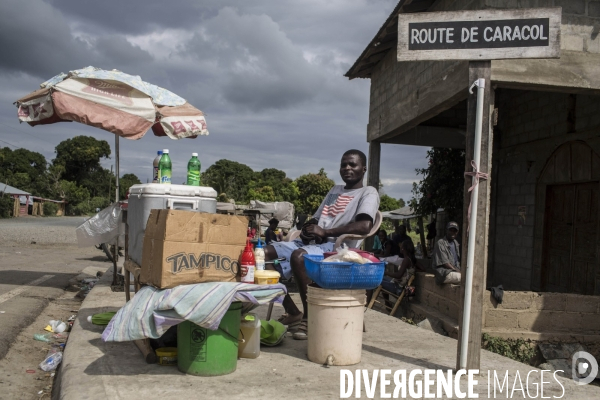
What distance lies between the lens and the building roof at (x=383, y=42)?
26.4 feet

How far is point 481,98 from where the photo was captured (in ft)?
12.8

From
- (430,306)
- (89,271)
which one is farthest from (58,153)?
(430,306)

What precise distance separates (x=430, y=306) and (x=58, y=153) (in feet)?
220

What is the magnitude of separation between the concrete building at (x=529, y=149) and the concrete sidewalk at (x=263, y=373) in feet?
5.33

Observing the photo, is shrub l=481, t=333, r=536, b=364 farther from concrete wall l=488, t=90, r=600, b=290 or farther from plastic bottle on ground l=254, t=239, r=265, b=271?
plastic bottle on ground l=254, t=239, r=265, b=271

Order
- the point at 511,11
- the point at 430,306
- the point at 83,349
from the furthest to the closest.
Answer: the point at 430,306 → the point at 83,349 → the point at 511,11

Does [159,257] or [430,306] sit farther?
[430,306]

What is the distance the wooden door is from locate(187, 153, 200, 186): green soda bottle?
6.56 meters

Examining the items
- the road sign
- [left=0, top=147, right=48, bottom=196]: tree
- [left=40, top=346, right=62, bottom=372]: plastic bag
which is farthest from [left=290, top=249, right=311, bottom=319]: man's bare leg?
[left=0, top=147, right=48, bottom=196]: tree

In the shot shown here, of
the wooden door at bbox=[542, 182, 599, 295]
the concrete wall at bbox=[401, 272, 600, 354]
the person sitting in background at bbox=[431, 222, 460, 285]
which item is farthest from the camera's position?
the wooden door at bbox=[542, 182, 599, 295]

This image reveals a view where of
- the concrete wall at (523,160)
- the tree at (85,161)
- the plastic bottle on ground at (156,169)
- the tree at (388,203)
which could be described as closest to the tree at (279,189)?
the tree at (388,203)

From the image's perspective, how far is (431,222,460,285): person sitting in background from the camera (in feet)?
25.0

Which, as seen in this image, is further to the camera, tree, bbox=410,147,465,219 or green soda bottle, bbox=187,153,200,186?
tree, bbox=410,147,465,219

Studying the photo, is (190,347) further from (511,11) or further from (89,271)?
(89,271)
